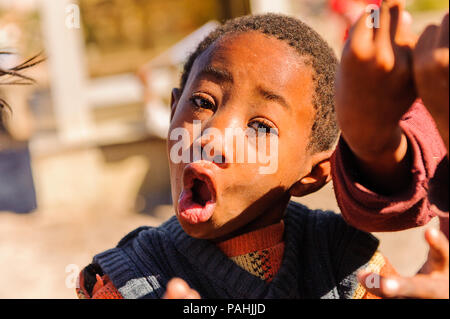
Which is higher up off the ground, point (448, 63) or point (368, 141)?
point (448, 63)

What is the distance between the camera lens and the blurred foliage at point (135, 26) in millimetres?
6660

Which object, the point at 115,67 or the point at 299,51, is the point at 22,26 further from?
the point at 299,51

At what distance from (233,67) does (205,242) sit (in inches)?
14.2

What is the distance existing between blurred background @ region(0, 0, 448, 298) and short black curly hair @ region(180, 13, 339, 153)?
1.86m

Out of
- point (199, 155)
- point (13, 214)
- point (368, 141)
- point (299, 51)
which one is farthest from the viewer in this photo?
point (13, 214)

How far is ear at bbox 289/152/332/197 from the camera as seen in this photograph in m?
1.16

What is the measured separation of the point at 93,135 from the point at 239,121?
412 cm

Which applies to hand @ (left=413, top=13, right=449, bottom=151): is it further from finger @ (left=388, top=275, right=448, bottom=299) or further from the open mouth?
the open mouth

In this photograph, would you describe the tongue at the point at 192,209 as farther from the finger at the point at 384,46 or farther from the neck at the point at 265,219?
the finger at the point at 384,46

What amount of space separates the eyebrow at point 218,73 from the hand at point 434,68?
1.35 feet

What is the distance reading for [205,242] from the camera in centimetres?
112

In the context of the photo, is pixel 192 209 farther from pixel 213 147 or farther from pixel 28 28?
pixel 28 28

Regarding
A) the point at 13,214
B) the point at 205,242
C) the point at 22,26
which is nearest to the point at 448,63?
the point at 205,242

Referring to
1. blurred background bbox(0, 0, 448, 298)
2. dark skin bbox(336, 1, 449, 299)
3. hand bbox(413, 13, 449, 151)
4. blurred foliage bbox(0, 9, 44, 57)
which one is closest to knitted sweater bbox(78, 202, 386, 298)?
dark skin bbox(336, 1, 449, 299)
